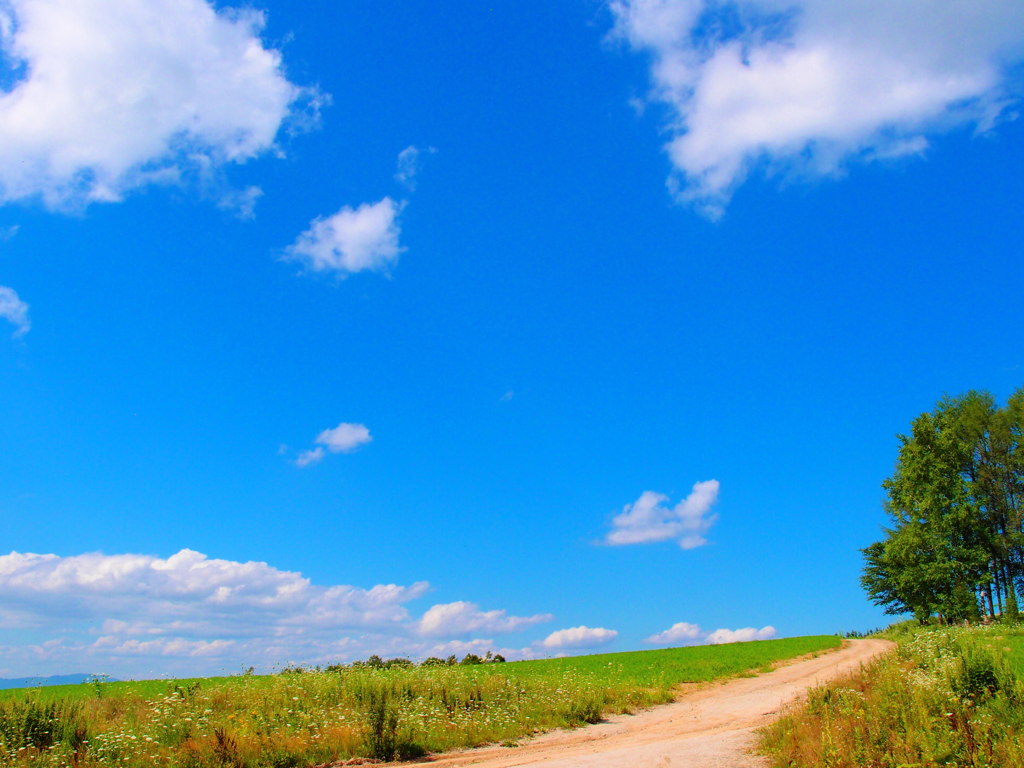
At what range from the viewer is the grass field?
13.1 meters

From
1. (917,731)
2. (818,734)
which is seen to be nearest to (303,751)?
(818,734)

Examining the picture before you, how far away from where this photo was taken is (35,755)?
1284 centimetres

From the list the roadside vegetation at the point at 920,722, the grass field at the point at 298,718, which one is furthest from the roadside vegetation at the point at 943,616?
the grass field at the point at 298,718

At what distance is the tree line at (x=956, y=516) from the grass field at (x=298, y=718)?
3490 cm

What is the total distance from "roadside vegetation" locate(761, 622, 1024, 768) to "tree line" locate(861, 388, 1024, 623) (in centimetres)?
3564

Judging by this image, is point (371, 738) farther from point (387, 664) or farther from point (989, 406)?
point (989, 406)

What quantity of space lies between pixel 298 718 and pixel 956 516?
4711 cm

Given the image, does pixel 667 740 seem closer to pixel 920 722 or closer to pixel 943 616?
pixel 920 722

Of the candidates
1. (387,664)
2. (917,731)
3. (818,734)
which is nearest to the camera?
(917,731)

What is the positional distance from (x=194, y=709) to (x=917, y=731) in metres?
15.1

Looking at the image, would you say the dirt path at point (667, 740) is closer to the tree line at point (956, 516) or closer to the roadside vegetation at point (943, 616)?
the roadside vegetation at point (943, 616)

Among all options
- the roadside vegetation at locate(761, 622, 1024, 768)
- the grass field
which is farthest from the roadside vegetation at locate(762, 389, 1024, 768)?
the grass field

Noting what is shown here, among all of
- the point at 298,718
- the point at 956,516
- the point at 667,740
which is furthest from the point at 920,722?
the point at 956,516

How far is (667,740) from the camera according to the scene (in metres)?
15.0
